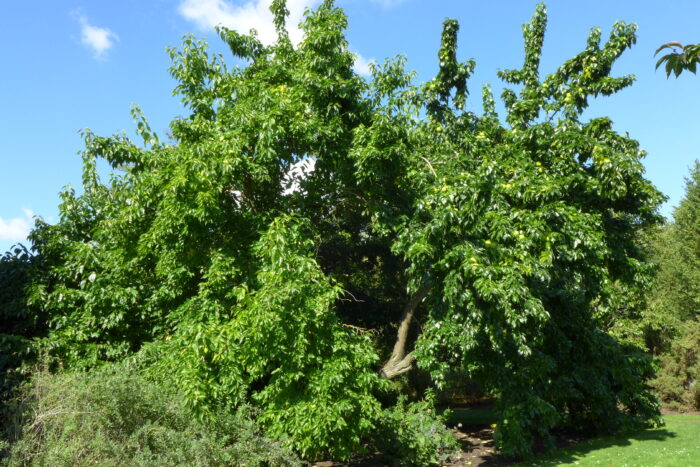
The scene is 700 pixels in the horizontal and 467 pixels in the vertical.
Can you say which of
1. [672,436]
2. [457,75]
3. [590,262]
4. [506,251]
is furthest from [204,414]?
[672,436]

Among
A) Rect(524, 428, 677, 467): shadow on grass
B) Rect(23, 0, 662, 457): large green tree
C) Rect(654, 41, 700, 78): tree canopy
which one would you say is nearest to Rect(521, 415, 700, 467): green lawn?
Rect(524, 428, 677, 467): shadow on grass

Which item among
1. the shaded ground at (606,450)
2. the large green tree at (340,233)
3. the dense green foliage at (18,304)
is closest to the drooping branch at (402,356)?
the large green tree at (340,233)

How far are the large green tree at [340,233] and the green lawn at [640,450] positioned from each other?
0.66 metres

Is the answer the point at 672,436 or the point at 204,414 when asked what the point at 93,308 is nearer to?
the point at 204,414

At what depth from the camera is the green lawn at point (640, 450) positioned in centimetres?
898

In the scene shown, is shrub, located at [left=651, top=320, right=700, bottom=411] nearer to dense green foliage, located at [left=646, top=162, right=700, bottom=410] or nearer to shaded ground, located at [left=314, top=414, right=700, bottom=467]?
dense green foliage, located at [left=646, top=162, right=700, bottom=410]

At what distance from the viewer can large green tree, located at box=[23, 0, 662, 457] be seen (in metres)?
7.93

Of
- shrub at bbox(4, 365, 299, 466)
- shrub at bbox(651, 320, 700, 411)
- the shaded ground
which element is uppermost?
shrub at bbox(651, 320, 700, 411)

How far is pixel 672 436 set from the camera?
467 inches

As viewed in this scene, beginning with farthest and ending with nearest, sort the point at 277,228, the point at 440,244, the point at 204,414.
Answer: the point at 440,244
the point at 277,228
the point at 204,414

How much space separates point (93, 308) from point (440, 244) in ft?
21.5

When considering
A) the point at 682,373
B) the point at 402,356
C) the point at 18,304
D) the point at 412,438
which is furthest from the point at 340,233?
the point at 682,373

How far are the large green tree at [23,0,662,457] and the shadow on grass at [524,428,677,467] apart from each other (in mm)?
455

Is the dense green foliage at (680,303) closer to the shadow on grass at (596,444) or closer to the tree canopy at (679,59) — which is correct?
the shadow on grass at (596,444)
